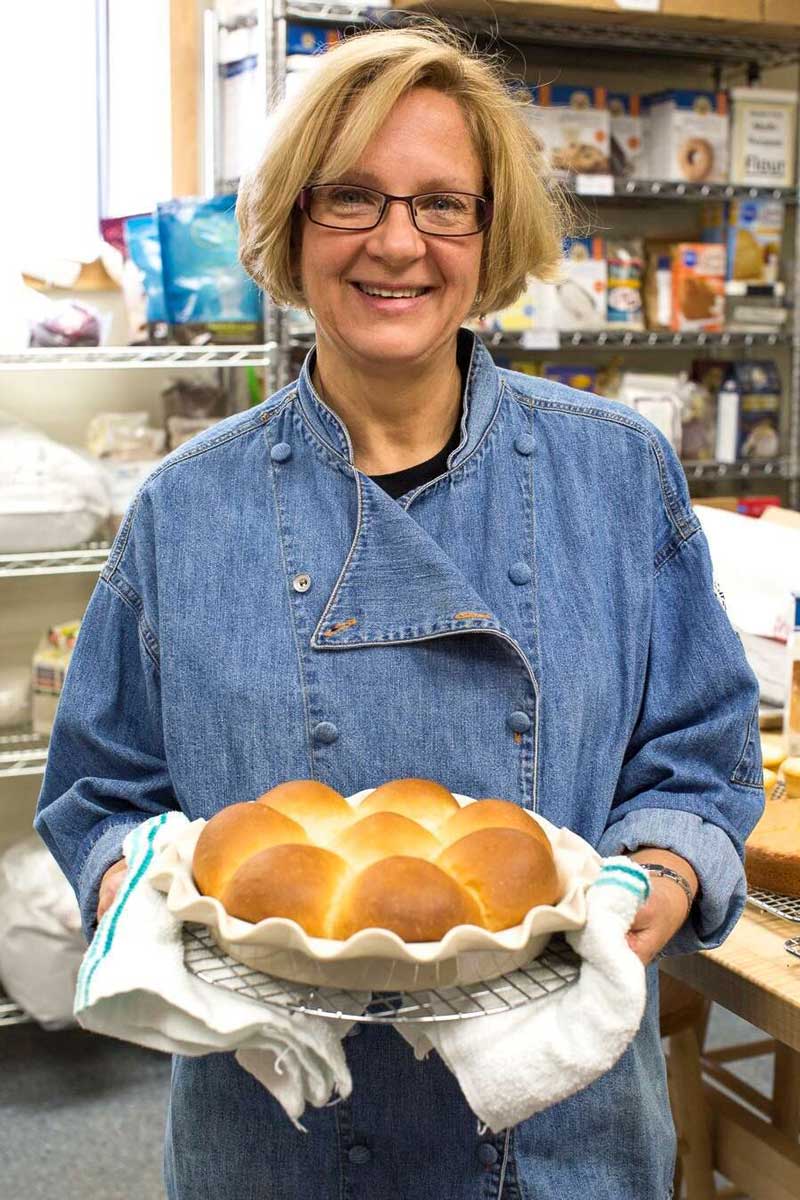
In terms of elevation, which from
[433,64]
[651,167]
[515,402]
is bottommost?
[515,402]

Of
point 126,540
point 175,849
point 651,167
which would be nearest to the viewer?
point 175,849

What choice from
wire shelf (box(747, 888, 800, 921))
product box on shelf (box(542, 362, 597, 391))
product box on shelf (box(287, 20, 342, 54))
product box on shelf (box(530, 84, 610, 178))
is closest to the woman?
wire shelf (box(747, 888, 800, 921))

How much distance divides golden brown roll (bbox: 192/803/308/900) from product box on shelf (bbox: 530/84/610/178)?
8.53 ft

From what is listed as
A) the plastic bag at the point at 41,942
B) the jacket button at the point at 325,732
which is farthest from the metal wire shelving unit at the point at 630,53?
the jacket button at the point at 325,732

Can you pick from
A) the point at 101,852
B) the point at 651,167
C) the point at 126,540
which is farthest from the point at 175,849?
the point at 651,167

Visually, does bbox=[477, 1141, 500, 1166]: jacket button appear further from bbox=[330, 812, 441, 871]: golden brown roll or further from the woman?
bbox=[330, 812, 441, 871]: golden brown roll

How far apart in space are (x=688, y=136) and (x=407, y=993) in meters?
2.99

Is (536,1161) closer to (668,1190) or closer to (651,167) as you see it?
(668,1190)

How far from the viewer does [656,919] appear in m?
1.02

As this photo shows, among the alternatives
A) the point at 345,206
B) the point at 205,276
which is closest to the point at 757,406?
the point at 205,276

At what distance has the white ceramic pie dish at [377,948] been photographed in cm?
79

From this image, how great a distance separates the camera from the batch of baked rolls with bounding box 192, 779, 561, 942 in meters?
0.84

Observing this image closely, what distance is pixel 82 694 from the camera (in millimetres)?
1185

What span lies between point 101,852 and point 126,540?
0.27m
